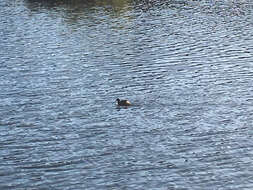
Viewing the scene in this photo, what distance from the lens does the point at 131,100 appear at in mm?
43469

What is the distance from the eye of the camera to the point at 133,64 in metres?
54.4

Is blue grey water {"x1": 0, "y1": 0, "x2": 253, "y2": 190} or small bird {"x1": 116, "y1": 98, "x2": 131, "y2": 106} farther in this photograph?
small bird {"x1": 116, "y1": 98, "x2": 131, "y2": 106}

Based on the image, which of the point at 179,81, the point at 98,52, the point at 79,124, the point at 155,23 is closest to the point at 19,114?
the point at 79,124

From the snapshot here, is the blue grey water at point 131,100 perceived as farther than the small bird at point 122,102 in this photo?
No

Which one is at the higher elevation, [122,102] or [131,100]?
[122,102]

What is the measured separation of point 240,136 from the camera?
115 ft

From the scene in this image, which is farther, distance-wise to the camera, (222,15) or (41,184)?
(222,15)

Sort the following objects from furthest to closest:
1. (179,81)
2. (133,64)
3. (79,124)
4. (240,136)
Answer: (133,64) → (179,81) → (79,124) → (240,136)

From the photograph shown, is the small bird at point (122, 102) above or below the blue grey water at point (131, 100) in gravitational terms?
above

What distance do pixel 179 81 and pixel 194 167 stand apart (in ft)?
56.1

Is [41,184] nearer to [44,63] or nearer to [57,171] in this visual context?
[57,171]

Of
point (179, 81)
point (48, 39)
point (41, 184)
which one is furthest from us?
point (48, 39)

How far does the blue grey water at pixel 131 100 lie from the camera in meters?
30.8

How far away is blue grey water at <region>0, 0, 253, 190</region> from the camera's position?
3083 cm
